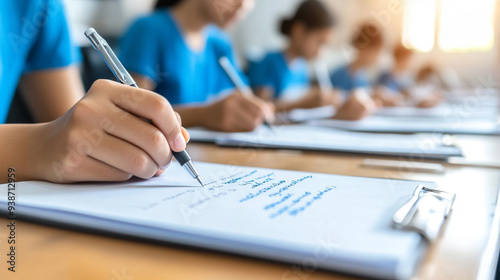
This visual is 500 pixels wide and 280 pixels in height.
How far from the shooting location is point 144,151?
311 mm

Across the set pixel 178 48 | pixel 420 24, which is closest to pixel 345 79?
pixel 178 48

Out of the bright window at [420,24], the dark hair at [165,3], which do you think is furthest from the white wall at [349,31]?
the dark hair at [165,3]

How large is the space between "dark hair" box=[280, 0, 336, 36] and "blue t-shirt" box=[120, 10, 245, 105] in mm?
709

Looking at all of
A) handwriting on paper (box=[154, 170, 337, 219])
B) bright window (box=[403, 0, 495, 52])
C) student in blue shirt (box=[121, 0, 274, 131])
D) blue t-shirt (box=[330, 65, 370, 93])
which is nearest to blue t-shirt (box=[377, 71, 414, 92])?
blue t-shirt (box=[330, 65, 370, 93])

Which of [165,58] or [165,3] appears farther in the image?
[165,3]

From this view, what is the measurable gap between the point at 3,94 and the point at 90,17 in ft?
5.32

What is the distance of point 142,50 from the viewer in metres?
0.99

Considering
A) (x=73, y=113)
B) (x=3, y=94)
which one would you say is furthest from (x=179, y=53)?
(x=73, y=113)

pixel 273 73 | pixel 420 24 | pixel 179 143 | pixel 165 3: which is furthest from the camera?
pixel 420 24

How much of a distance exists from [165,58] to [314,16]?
0.88 m

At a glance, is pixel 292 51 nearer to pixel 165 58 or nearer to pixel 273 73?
pixel 273 73

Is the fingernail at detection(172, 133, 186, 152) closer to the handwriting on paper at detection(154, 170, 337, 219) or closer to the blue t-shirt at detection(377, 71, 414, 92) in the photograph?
the handwriting on paper at detection(154, 170, 337, 219)

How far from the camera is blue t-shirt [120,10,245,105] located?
0.99m

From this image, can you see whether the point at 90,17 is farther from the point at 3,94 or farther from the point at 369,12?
the point at 369,12
